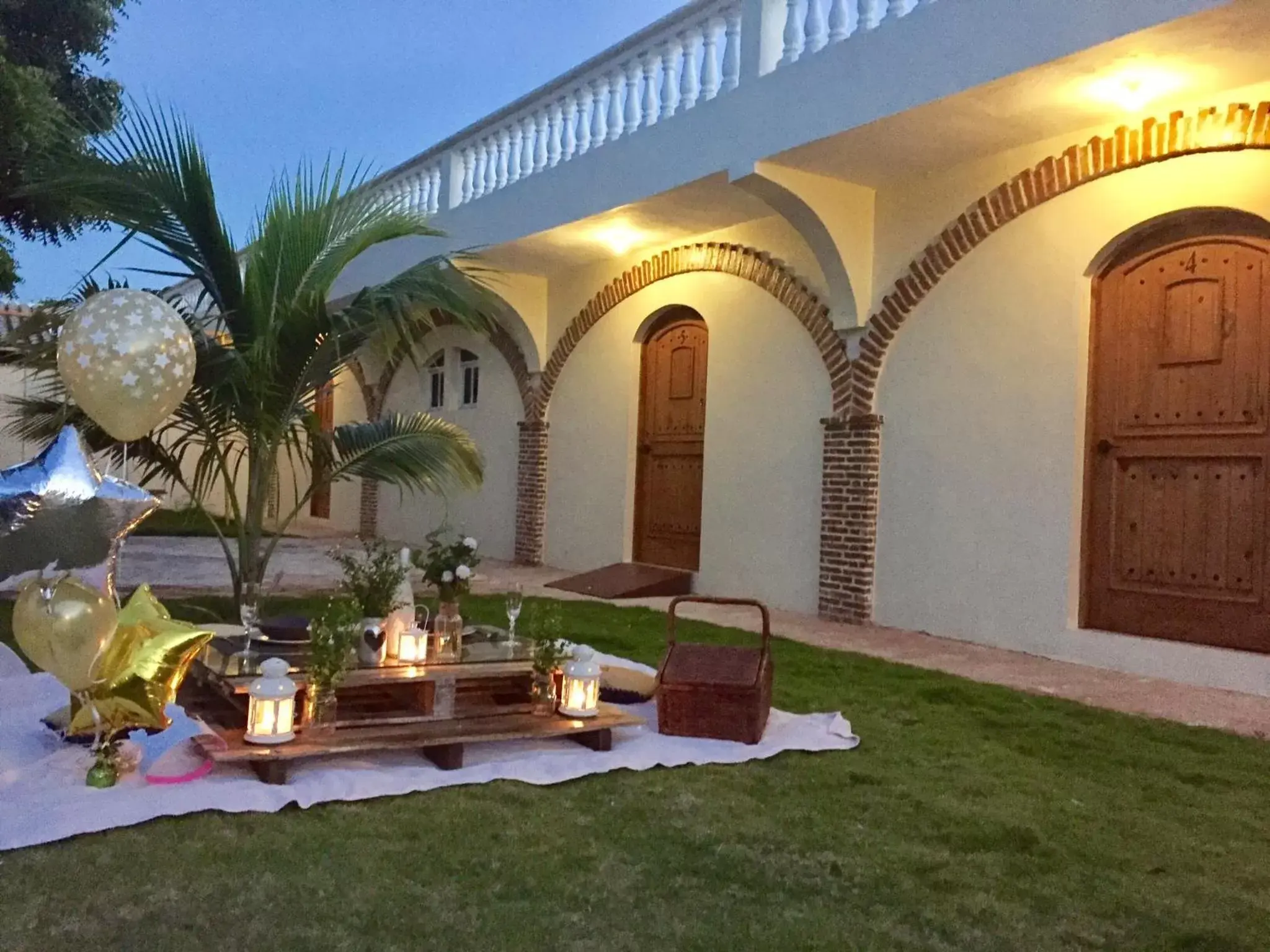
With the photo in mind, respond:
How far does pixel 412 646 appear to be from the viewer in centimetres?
360

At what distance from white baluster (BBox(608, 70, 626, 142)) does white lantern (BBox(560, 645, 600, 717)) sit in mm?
5380

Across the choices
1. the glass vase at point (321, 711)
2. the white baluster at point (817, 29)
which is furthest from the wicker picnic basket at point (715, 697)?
the white baluster at point (817, 29)

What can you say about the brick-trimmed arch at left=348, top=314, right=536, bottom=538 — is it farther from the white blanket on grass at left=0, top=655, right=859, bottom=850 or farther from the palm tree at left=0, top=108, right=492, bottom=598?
the white blanket on grass at left=0, top=655, right=859, bottom=850

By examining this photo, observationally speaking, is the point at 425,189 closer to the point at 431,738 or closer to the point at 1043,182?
the point at 1043,182

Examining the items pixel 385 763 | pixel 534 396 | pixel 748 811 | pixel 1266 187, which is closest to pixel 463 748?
pixel 385 763

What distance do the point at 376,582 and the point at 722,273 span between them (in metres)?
4.99

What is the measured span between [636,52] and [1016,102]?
339cm

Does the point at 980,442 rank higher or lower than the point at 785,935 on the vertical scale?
higher

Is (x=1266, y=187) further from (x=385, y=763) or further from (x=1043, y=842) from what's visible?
(x=385, y=763)

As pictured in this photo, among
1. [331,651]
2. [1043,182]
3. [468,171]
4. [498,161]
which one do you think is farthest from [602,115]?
[331,651]

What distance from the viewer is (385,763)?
327cm

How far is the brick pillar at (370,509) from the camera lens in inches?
520

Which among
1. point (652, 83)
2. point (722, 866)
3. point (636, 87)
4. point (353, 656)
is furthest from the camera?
point (636, 87)

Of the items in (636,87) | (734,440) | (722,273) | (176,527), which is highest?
(636,87)
